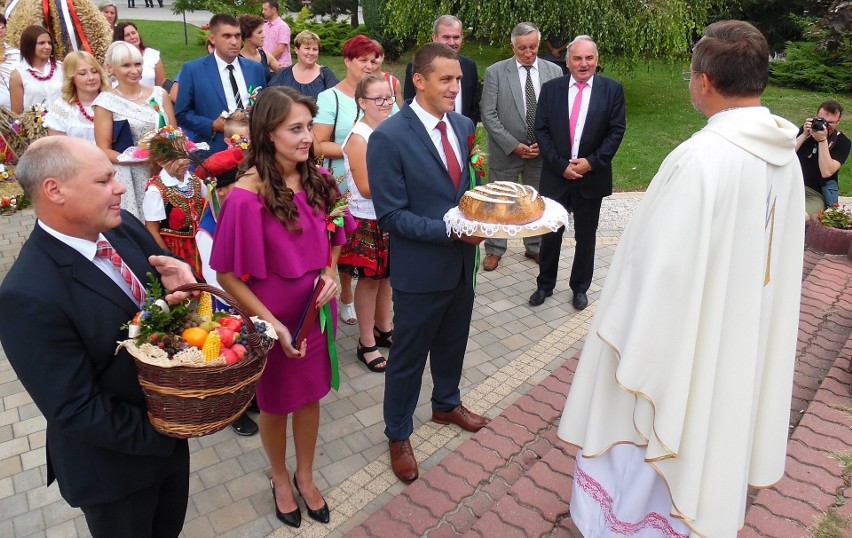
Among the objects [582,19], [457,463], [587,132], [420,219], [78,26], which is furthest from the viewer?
[582,19]

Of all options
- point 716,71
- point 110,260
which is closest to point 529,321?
point 716,71

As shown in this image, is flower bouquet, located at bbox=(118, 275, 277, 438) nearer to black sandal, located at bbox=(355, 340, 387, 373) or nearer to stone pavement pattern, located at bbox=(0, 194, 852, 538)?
stone pavement pattern, located at bbox=(0, 194, 852, 538)

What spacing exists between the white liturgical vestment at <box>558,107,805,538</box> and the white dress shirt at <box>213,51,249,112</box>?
14.8 ft

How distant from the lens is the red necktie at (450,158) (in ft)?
11.6

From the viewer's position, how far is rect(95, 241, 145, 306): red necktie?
2322 mm

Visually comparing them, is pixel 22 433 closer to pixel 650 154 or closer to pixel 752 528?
pixel 752 528

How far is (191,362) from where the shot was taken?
208 centimetres

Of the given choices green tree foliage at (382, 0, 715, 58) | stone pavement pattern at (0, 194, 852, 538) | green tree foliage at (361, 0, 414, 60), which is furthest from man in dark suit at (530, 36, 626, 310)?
green tree foliage at (361, 0, 414, 60)

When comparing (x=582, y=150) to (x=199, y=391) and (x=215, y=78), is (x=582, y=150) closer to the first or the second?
(x=215, y=78)

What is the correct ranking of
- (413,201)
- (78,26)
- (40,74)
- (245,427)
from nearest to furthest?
1. (413,201)
2. (245,427)
3. (40,74)
4. (78,26)

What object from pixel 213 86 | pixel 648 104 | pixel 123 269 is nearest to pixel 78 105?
pixel 213 86

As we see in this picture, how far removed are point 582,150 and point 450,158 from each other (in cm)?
248

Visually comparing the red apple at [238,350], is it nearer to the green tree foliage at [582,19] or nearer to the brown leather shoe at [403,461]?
the brown leather shoe at [403,461]

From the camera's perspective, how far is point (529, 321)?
19.0ft
